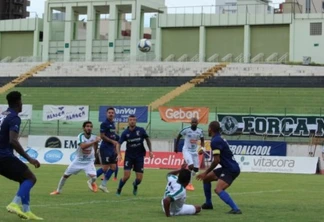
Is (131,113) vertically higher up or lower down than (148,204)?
higher up

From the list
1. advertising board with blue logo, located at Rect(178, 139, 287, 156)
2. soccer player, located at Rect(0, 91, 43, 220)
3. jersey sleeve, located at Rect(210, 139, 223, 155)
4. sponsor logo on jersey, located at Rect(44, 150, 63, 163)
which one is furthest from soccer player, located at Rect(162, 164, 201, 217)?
sponsor logo on jersey, located at Rect(44, 150, 63, 163)

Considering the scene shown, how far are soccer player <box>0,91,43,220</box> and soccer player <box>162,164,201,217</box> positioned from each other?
8.95 feet

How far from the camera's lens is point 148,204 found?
53.0 ft

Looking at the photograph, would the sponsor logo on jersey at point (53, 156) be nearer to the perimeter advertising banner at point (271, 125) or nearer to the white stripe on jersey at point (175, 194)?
the perimeter advertising banner at point (271, 125)

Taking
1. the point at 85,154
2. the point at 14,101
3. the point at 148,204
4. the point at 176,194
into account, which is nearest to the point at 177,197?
the point at 176,194

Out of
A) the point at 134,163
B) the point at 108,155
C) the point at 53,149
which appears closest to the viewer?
the point at 134,163

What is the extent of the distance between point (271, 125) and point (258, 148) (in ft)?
10.4

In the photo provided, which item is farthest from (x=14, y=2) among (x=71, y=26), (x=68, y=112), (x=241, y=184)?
(x=241, y=184)

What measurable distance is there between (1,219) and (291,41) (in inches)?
2346

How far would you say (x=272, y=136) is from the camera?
138ft

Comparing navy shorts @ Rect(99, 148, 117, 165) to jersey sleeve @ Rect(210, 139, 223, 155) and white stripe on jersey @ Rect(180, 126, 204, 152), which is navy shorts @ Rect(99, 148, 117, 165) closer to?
white stripe on jersey @ Rect(180, 126, 204, 152)

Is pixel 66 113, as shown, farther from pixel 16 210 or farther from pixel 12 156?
pixel 16 210

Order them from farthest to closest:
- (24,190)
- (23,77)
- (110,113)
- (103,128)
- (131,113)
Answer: (23,77) → (131,113) → (103,128) → (110,113) → (24,190)

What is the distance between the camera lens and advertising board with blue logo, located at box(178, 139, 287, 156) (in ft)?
130
